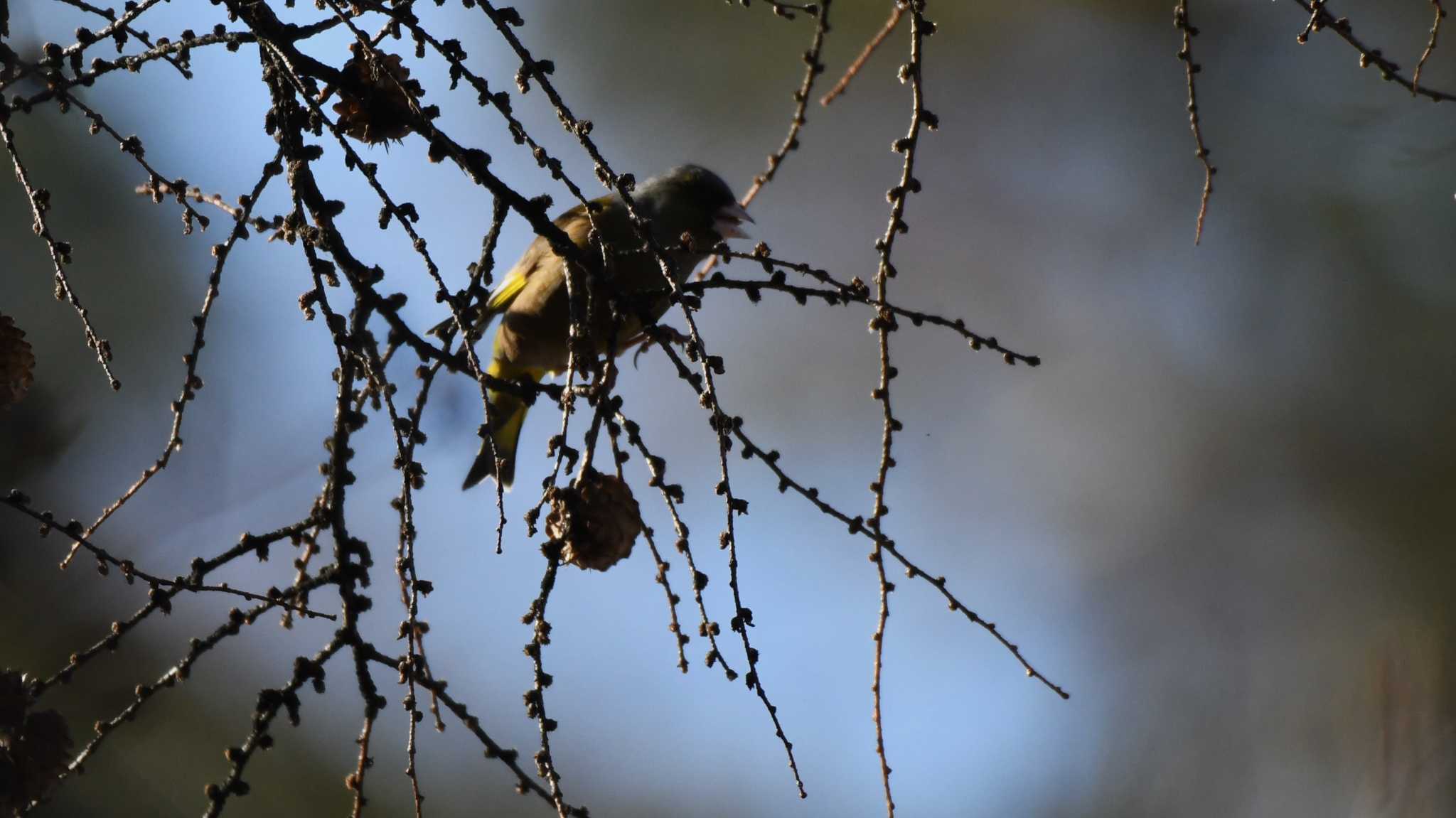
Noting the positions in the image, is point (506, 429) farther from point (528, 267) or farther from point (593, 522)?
point (593, 522)

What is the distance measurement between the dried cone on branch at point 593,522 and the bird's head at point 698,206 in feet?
5.91

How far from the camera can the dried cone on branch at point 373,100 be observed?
148 centimetres

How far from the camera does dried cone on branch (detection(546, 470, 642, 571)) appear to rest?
150cm

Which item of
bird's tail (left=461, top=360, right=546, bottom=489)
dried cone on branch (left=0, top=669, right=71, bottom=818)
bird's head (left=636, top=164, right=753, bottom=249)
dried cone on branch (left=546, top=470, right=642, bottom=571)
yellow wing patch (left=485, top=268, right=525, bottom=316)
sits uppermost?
bird's head (left=636, top=164, right=753, bottom=249)

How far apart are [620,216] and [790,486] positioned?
158 centimetres

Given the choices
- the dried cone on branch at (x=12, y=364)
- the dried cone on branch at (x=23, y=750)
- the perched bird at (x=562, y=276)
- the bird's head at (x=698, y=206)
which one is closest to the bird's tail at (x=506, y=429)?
the perched bird at (x=562, y=276)

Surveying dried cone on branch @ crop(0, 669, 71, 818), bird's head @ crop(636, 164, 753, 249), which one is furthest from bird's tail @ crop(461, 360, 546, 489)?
dried cone on branch @ crop(0, 669, 71, 818)

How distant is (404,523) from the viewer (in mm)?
1343

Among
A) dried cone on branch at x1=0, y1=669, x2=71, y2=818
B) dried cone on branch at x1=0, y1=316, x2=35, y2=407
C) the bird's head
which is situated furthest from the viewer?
the bird's head

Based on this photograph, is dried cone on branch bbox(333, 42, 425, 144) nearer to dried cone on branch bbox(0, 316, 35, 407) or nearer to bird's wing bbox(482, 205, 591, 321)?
dried cone on branch bbox(0, 316, 35, 407)

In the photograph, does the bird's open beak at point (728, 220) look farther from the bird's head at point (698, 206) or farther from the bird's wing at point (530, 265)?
the bird's wing at point (530, 265)

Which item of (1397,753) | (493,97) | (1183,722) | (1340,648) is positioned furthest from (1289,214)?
(493,97)

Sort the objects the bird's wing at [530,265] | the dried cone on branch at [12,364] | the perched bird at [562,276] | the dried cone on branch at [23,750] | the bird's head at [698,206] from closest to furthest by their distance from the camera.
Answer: the dried cone on branch at [23,750], the dried cone on branch at [12,364], the perched bird at [562,276], the bird's wing at [530,265], the bird's head at [698,206]

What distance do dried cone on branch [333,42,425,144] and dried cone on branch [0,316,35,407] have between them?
56 centimetres
